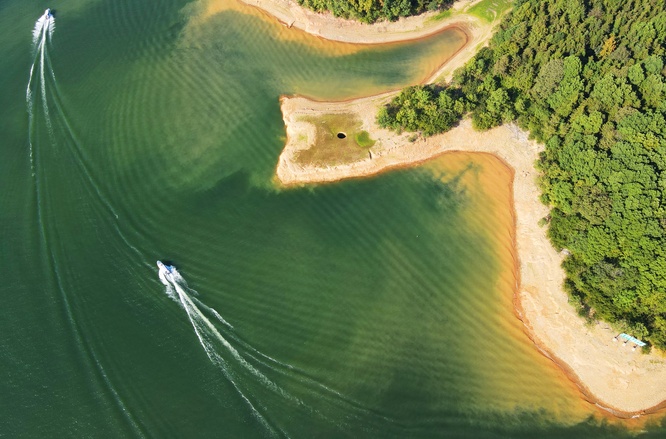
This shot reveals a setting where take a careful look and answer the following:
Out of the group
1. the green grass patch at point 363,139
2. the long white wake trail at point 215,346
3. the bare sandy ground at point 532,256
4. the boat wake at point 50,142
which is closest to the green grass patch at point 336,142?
the green grass patch at point 363,139

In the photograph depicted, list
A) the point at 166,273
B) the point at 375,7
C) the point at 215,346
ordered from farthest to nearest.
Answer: the point at 375,7, the point at 166,273, the point at 215,346

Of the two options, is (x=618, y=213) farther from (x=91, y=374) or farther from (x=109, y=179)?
(x=109, y=179)

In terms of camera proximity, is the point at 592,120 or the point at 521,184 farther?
the point at 521,184

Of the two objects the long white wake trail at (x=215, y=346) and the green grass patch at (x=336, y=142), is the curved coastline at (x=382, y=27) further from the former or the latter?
the long white wake trail at (x=215, y=346)

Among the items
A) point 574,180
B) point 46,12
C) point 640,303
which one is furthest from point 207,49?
point 640,303

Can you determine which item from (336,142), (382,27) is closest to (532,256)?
(336,142)

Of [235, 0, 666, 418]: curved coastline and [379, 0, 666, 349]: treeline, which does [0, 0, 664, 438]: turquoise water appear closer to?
[235, 0, 666, 418]: curved coastline

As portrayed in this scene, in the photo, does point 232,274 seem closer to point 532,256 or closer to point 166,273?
point 166,273
